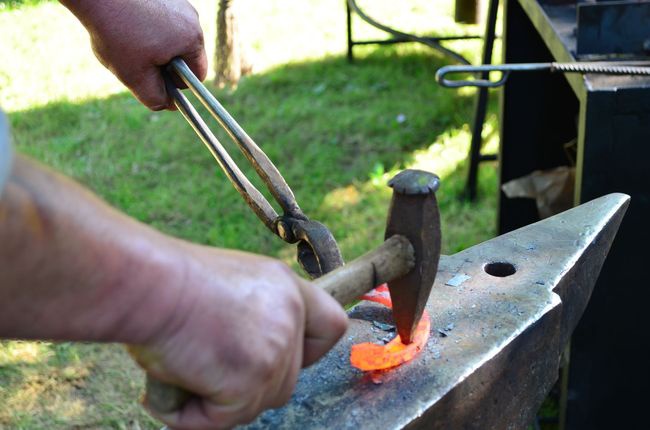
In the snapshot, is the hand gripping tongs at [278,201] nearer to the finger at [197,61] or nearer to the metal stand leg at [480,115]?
the finger at [197,61]

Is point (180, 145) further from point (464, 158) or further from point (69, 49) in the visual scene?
point (69, 49)

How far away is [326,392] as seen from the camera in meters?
1.27

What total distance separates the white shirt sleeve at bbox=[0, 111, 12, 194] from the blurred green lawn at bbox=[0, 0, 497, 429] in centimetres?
192

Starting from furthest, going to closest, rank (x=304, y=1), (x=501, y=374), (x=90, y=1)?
(x=304, y=1) → (x=90, y=1) → (x=501, y=374)

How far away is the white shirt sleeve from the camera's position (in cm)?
77

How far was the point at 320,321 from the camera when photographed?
104cm

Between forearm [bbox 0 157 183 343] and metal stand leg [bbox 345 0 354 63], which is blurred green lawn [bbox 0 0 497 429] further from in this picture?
forearm [bbox 0 157 183 343]

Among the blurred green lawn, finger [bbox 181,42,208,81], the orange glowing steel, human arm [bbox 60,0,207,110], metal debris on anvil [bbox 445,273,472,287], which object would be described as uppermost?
human arm [bbox 60,0,207,110]

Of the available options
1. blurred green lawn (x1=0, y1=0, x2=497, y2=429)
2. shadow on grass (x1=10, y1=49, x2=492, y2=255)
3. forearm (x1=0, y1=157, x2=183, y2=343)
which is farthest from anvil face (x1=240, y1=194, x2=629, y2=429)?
shadow on grass (x1=10, y1=49, x2=492, y2=255)

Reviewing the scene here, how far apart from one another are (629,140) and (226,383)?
1.22 meters

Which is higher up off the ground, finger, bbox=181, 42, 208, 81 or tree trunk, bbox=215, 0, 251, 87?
finger, bbox=181, 42, 208, 81

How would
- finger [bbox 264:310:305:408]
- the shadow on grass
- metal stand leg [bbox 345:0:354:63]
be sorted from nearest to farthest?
finger [bbox 264:310:305:408] → the shadow on grass → metal stand leg [bbox 345:0:354:63]

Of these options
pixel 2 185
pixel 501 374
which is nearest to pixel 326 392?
pixel 501 374

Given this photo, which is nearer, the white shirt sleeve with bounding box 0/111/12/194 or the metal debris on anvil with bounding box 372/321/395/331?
the white shirt sleeve with bounding box 0/111/12/194
